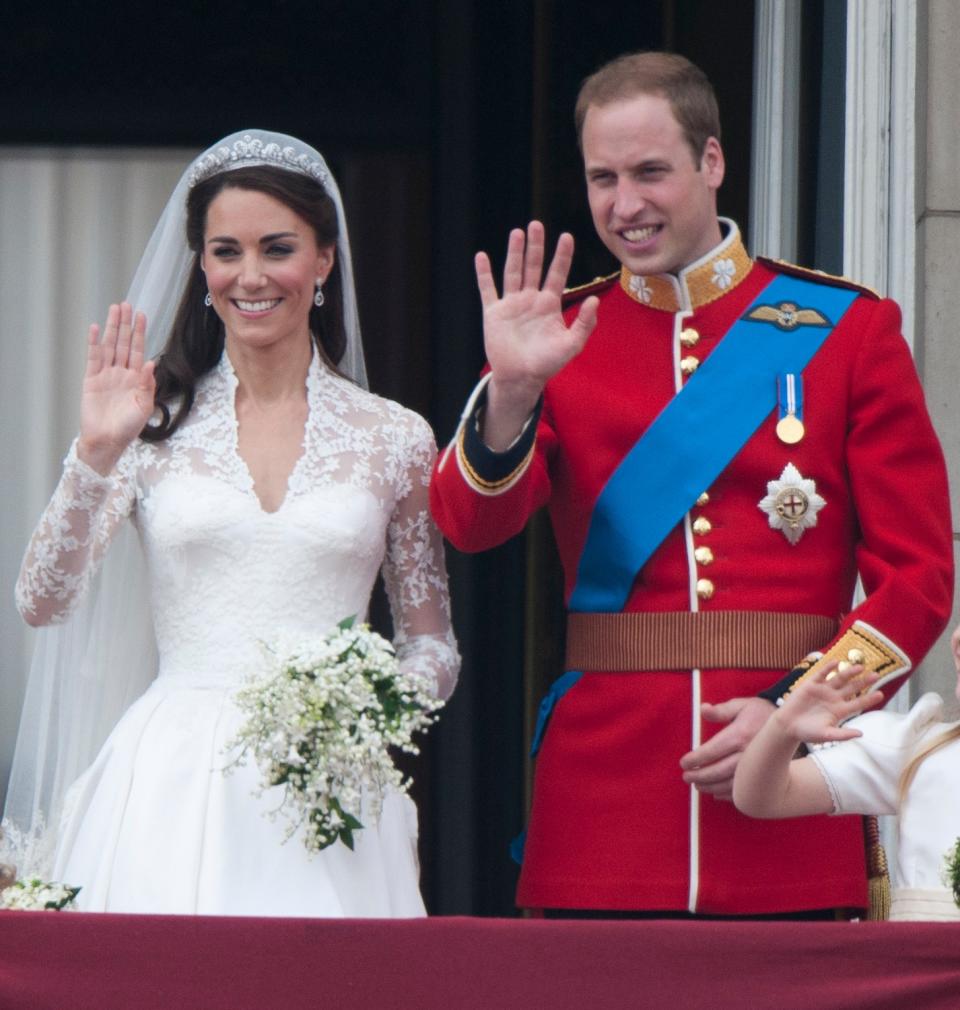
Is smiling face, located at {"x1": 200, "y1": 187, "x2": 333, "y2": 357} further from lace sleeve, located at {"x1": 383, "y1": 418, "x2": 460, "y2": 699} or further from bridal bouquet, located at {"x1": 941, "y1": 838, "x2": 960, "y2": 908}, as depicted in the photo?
bridal bouquet, located at {"x1": 941, "y1": 838, "x2": 960, "y2": 908}

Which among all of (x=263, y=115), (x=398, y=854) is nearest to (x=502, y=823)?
(x=263, y=115)

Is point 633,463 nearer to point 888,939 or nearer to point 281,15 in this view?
point 888,939

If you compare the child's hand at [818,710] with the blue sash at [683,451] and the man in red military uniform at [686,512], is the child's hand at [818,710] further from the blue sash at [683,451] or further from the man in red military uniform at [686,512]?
the blue sash at [683,451]

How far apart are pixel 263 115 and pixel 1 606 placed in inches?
51.6

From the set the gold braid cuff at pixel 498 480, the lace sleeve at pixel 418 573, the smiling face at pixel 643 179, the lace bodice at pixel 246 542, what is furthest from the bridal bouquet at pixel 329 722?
the smiling face at pixel 643 179

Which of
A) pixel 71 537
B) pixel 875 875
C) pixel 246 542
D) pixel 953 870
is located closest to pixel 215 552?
pixel 246 542

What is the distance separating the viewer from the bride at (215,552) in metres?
3.26

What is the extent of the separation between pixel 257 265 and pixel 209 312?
22 cm

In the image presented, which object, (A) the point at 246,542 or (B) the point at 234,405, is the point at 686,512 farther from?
(B) the point at 234,405

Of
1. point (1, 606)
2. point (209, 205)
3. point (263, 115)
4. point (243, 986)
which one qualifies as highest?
point (263, 115)

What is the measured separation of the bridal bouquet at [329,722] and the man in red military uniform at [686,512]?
266 millimetres

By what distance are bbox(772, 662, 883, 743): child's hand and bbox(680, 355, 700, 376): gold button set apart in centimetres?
57

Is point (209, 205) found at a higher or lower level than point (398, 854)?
higher

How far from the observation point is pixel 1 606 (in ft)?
17.9
